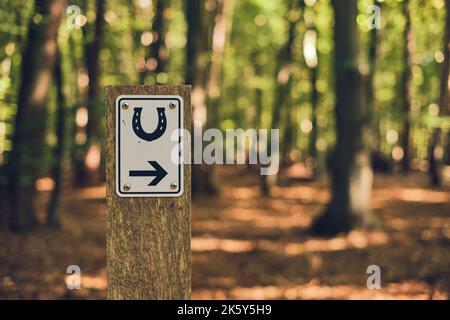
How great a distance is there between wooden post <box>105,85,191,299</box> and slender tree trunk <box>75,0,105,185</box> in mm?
13909

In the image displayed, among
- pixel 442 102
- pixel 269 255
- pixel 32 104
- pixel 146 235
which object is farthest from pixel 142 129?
pixel 442 102

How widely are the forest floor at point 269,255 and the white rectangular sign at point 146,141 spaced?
5099 mm

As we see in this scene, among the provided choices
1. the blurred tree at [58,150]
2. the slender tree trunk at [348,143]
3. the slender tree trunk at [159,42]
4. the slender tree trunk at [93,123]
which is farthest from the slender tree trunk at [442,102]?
the slender tree trunk at [93,123]

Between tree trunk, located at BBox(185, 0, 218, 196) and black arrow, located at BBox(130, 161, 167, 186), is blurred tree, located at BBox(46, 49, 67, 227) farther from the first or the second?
black arrow, located at BBox(130, 161, 167, 186)

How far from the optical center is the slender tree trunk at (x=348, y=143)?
11.0m

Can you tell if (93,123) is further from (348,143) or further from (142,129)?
(142,129)

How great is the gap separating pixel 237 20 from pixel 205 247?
1672 centimetres

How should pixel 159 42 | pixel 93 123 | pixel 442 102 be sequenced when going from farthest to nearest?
pixel 93 123 → pixel 159 42 → pixel 442 102

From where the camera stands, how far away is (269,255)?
32.7 ft

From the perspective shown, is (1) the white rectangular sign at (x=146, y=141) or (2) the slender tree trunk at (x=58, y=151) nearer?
(1) the white rectangular sign at (x=146, y=141)

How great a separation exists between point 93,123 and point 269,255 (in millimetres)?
10000

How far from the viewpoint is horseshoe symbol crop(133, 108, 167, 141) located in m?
2.19

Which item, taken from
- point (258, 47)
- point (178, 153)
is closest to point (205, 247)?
point (178, 153)

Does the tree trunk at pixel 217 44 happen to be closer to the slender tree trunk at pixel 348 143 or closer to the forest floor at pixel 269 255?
the forest floor at pixel 269 255
